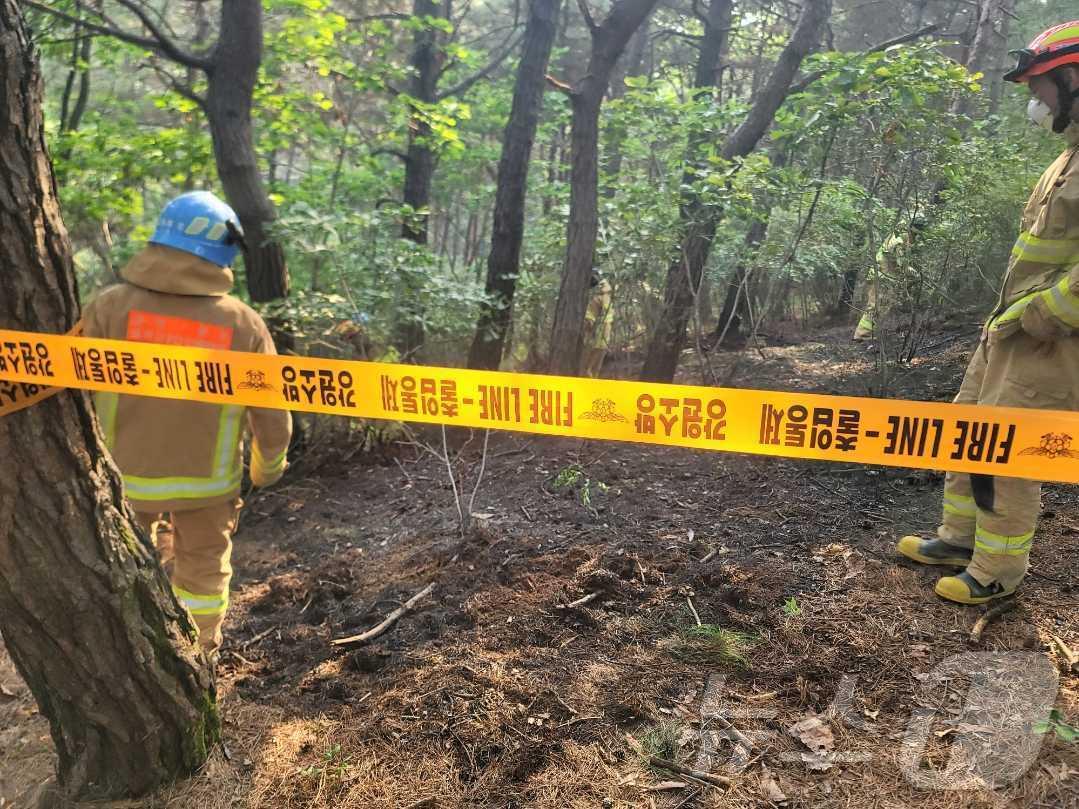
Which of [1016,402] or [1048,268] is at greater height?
[1048,268]

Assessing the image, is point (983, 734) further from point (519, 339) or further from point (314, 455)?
point (519, 339)

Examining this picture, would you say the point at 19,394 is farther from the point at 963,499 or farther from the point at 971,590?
the point at 963,499

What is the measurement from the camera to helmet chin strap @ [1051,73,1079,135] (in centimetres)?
249

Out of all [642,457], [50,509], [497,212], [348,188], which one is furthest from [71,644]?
[348,188]

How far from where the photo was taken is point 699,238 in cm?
571

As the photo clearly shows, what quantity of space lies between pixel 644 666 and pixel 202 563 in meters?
1.95

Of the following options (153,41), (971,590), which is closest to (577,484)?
(971,590)

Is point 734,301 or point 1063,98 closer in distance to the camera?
point 1063,98

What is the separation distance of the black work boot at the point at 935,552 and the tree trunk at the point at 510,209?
3.71 m

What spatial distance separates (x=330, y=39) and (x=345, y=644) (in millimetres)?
6420

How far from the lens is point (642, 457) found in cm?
492

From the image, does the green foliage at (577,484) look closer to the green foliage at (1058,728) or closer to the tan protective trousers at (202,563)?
the tan protective trousers at (202,563)

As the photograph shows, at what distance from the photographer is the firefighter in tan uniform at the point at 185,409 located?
2.75 metres
